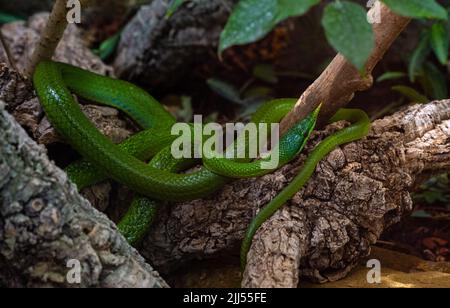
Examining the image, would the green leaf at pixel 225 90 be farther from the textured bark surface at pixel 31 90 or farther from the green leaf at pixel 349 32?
the green leaf at pixel 349 32

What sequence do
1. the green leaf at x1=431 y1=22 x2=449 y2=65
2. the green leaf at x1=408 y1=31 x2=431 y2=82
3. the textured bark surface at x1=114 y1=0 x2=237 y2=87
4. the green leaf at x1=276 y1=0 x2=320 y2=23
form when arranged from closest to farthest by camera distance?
the green leaf at x1=276 y1=0 x2=320 y2=23 < the green leaf at x1=431 y1=22 x2=449 y2=65 < the green leaf at x1=408 y1=31 x2=431 y2=82 < the textured bark surface at x1=114 y1=0 x2=237 y2=87

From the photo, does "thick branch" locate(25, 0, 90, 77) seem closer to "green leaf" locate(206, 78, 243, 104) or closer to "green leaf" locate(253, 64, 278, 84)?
"green leaf" locate(206, 78, 243, 104)

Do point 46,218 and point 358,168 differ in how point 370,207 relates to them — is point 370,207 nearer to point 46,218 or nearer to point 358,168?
point 358,168

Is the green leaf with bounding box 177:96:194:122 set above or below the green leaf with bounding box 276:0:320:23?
above

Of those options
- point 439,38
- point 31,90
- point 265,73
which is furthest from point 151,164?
point 439,38

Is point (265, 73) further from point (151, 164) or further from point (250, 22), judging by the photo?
point (250, 22)

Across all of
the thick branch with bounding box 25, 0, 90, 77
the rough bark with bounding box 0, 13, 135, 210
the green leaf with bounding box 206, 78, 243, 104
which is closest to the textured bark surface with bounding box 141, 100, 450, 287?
Answer: the rough bark with bounding box 0, 13, 135, 210
